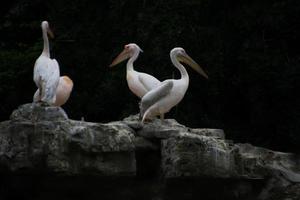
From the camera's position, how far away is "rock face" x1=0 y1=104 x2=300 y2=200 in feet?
40.4

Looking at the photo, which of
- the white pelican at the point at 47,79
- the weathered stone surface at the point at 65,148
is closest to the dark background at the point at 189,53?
the white pelican at the point at 47,79

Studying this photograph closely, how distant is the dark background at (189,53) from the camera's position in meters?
19.4

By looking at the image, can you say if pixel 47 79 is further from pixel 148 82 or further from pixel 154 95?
pixel 148 82

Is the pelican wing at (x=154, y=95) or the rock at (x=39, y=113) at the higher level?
the pelican wing at (x=154, y=95)

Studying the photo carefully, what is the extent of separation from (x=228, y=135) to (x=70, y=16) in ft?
12.4

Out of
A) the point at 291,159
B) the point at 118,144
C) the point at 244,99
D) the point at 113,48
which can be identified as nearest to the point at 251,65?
the point at 244,99

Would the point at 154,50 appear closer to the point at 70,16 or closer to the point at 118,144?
the point at 70,16

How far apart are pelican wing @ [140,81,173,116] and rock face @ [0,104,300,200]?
34cm

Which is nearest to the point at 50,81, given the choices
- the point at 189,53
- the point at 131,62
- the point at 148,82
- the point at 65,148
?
the point at 65,148

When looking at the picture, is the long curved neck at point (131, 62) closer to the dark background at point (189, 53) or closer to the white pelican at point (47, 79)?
the white pelican at point (47, 79)

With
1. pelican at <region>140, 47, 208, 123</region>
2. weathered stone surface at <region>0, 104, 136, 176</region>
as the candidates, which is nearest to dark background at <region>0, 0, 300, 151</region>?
pelican at <region>140, 47, 208, 123</region>

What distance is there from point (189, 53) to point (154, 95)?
603 centimetres

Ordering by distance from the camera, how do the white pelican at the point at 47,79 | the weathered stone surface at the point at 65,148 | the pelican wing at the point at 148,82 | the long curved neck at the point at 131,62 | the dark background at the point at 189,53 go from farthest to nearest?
the dark background at the point at 189,53, the long curved neck at the point at 131,62, the pelican wing at the point at 148,82, the white pelican at the point at 47,79, the weathered stone surface at the point at 65,148

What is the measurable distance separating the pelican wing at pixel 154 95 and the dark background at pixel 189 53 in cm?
565
